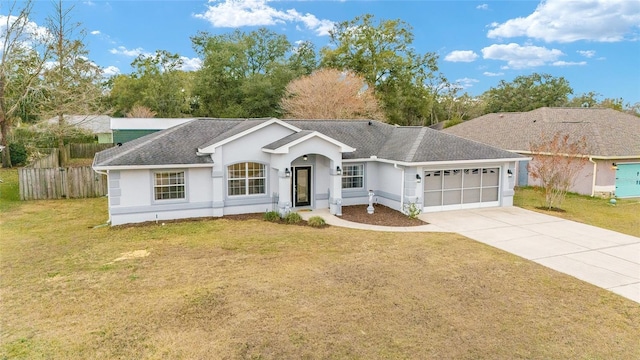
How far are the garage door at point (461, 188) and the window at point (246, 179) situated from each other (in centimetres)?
700

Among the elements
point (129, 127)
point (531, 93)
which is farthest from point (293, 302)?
point (531, 93)

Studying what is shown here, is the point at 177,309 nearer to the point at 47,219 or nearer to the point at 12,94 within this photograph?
the point at 47,219

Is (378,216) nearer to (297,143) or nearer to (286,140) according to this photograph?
(297,143)

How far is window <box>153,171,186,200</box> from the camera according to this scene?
1438cm

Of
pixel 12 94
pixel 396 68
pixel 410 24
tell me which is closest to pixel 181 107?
pixel 12 94

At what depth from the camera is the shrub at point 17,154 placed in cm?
2742

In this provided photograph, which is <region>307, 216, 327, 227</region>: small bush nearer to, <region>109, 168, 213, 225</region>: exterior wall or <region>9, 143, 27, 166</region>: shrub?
<region>109, 168, 213, 225</region>: exterior wall

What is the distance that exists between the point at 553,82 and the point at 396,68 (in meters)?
23.2

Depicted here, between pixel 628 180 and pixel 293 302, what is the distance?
22.2 meters

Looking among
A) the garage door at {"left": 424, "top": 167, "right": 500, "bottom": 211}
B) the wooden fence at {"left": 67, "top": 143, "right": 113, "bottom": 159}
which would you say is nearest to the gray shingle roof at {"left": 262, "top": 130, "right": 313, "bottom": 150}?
the garage door at {"left": 424, "top": 167, "right": 500, "bottom": 211}

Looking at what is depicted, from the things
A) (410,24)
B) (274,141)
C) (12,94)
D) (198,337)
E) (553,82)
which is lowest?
(198,337)

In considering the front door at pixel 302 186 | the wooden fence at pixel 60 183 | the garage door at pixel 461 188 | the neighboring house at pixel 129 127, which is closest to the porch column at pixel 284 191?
the front door at pixel 302 186

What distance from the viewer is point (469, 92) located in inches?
2665

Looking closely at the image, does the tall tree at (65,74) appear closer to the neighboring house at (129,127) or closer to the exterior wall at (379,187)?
the neighboring house at (129,127)
